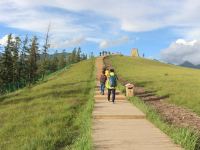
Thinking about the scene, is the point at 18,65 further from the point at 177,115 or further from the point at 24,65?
the point at 177,115

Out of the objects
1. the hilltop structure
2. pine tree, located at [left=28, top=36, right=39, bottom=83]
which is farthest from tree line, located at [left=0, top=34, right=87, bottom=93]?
the hilltop structure

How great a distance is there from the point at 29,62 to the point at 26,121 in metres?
78.3

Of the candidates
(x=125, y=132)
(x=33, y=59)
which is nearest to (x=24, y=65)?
(x=33, y=59)

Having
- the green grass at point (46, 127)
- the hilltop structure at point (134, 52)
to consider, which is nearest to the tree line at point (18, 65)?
the hilltop structure at point (134, 52)

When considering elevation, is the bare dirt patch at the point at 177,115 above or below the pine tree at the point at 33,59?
below

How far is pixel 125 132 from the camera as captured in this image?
45.4 ft

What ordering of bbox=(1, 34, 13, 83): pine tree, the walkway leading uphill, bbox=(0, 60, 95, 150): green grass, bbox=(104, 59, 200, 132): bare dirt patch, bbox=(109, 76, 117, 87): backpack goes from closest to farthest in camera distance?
1. the walkway leading uphill
2. bbox=(0, 60, 95, 150): green grass
3. bbox=(104, 59, 200, 132): bare dirt patch
4. bbox=(109, 76, 117, 87): backpack
5. bbox=(1, 34, 13, 83): pine tree

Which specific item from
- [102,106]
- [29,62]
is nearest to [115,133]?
[102,106]

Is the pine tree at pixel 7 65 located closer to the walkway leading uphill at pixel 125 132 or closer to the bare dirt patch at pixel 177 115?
the bare dirt patch at pixel 177 115

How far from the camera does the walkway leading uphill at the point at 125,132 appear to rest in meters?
11.8

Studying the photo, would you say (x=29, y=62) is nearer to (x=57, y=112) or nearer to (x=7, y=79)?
(x=7, y=79)

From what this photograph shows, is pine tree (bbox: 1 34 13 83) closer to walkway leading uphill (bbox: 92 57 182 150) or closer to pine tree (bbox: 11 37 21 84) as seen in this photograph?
pine tree (bbox: 11 37 21 84)

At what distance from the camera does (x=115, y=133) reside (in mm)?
13664

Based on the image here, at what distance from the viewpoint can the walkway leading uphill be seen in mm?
11773
